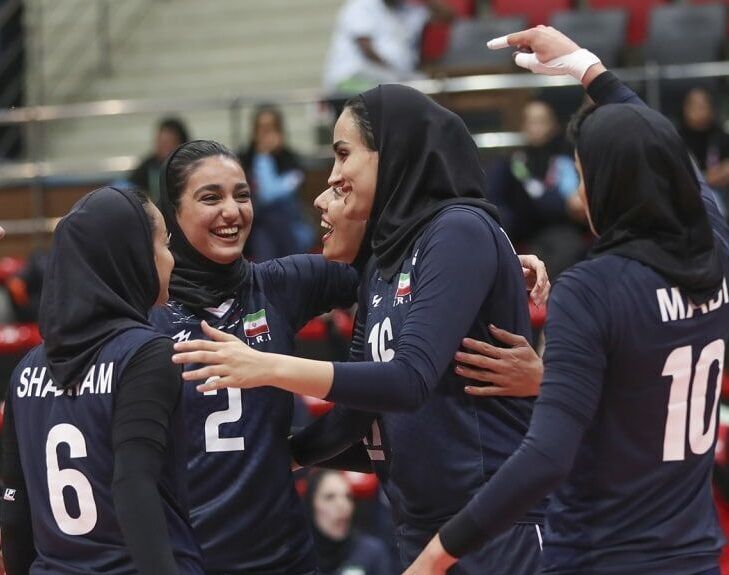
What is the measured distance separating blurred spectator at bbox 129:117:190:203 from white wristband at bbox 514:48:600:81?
17.7 feet

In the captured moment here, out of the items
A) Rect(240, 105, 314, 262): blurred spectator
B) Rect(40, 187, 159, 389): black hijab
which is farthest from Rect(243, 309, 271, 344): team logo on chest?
Rect(240, 105, 314, 262): blurred spectator

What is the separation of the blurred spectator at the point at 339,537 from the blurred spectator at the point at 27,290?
97.7 inches

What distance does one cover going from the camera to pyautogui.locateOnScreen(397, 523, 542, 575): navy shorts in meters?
2.79

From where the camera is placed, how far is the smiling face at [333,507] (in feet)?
22.7

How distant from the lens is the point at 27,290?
27.6ft

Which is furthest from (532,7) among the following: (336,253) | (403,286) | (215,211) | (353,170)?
(403,286)

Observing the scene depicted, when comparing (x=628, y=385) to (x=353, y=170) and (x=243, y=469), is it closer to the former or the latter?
(x=353, y=170)

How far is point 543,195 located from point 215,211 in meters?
4.63

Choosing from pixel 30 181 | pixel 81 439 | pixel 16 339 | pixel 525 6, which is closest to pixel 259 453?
pixel 81 439

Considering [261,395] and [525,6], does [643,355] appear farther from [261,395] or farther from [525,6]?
[525,6]

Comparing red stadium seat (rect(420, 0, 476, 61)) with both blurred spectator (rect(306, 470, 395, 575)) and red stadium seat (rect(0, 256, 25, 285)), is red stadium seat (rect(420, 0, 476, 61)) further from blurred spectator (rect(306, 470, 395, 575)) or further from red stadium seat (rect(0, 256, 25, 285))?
blurred spectator (rect(306, 470, 395, 575))

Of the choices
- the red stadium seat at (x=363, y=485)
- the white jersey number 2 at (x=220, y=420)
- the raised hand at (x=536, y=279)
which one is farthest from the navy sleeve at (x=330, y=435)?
the red stadium seat at (x=363, y=485)

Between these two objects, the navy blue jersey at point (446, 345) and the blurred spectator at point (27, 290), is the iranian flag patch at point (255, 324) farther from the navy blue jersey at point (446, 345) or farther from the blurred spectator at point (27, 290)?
the blurred spectator at point (27, 290)

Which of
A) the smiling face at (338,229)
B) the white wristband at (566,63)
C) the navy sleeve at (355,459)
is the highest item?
the white wristband at (566,63)
